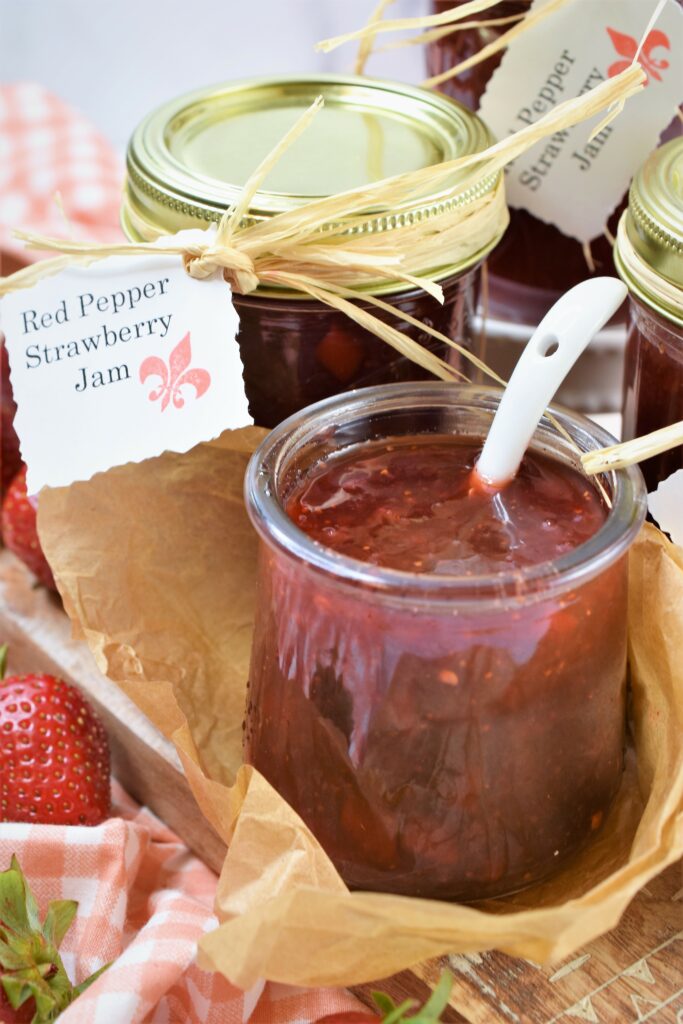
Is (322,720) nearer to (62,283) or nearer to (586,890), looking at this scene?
(586,890)

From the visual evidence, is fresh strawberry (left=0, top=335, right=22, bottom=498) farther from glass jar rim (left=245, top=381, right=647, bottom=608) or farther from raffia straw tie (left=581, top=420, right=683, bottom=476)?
raffia straw tie (left=581, top=420, right=683, bottom=476)

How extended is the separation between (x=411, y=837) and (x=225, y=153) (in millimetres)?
568

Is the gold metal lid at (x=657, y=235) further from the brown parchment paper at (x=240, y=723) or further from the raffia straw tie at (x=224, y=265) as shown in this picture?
the raffia straw tie at (x=224, y=265)

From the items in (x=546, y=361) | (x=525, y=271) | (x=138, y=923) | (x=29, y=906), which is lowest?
(x=138, y=923)

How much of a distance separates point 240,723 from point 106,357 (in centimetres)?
30

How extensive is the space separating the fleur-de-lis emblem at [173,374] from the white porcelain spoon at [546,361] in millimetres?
211

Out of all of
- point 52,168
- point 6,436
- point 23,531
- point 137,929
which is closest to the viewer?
point 137,929

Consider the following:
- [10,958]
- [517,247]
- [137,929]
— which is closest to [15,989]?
[10,958]

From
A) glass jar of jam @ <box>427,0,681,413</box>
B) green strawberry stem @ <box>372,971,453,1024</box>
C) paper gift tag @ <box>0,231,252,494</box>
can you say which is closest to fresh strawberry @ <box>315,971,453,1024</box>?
green strawberry stem @ <box>372,971,453,1024</box>

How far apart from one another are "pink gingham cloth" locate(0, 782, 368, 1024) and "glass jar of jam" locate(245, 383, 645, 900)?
0.12 meters

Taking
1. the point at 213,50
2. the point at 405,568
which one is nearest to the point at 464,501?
the point at 405,568

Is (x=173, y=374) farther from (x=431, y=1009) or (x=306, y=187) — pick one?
(x=431, y=1009)

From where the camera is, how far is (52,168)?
1.74 m

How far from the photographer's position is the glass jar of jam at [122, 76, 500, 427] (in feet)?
2.98
